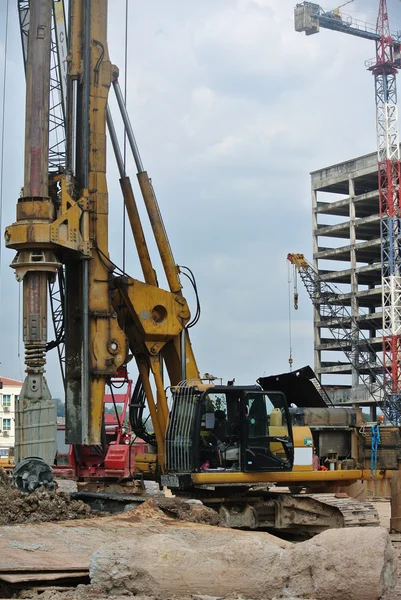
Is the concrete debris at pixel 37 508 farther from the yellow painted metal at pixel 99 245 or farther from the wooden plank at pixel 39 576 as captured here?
the wooden plank at pixel 39 576

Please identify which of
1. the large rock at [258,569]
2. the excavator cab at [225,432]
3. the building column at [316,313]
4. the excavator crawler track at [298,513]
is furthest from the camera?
the building column at [316,313]

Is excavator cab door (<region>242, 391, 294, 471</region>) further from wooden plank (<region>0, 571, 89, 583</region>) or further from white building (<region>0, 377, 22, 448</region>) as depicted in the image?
white building (<region>0, 377, 22, 448</region>)

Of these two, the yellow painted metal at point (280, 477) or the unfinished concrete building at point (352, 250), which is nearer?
the yellow painted metal at point (280, 477)

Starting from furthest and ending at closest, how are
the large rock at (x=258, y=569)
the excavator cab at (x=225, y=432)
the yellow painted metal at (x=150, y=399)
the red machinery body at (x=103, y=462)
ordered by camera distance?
the red machinery body at (x=103, y=462) → the yellow painted metal at (x=150, y=399) → the excavator cab at (x=225, y=432) → the large rock at (x=258, y=569)

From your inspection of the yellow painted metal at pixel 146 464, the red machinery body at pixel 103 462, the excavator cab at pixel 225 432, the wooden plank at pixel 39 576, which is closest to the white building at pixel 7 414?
the red machinery body at pixel 103 462

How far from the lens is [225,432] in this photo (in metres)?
15.2

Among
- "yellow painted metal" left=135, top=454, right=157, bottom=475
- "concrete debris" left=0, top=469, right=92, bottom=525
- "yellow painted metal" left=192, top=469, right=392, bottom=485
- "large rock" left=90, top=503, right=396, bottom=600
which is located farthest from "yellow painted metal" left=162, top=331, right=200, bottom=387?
"large rock" left=90, top=503, right=396, bottom=600

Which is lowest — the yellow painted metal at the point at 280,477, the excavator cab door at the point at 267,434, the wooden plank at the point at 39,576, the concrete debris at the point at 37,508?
the wooden plank at the point at 39,576

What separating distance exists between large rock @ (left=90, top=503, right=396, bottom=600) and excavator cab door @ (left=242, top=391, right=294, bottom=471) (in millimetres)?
5589

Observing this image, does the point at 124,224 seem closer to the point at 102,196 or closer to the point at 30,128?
the point at 102,196

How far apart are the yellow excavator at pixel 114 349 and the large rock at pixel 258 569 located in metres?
5.48

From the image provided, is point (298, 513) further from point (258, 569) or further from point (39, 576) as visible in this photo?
point (39, 576)

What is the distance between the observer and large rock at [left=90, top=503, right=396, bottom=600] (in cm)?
903

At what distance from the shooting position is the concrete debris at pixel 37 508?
13258 mm
